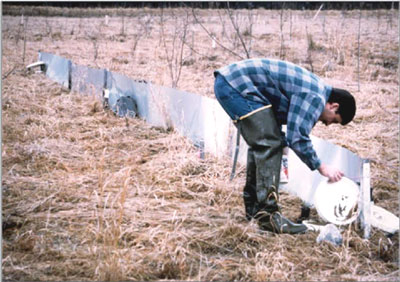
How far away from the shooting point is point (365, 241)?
103 inches

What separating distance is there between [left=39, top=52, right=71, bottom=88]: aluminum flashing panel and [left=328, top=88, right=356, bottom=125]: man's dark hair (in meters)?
5.12

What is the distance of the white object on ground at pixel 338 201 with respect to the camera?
8.81 feet

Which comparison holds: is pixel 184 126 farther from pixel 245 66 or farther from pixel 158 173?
pixel 245 66

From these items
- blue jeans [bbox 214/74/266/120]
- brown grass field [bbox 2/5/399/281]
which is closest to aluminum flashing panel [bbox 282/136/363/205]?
brown grass field [bbox 2/5/399/281]

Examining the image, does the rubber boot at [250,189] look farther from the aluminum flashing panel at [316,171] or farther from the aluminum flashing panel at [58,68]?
the aluminum flashing panel at [58,68]

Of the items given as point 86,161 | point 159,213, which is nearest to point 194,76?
point 86,161

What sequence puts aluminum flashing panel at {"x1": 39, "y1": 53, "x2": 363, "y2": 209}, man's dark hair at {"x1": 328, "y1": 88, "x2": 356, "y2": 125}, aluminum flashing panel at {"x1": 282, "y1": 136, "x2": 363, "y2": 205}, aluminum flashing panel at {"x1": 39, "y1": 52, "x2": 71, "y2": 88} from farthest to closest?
aluminum flashing panel at {"x1": 39, "y1": 52, "x2": 71, "y2": 88}
aluminum flashing panel at {"x1": 39, "y1": 53, "x2": 363, "y2": 209}
aluminum flashing panel at {"x1": 282, "y1": 136, "x2": 363, "y2": 205}
man's dark hair at {"x1": 328, "y1": 88, "x2": 356, "y2": 125}

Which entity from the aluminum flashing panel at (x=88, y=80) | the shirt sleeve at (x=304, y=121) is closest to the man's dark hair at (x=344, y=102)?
the shirt sleeve at (x=304, y=121)

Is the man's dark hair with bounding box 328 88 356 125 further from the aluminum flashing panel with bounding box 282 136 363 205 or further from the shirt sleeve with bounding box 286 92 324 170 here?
the aluminum flashing panel with bounding box 282 136 363 205

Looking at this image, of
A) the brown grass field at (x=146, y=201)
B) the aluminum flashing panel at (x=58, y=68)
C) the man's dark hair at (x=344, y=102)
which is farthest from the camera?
the aluminum flashing panel at (x=58, y=68)

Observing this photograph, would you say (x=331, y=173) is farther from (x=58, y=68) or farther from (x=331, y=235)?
(x=58, y=68)

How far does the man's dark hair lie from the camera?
104 inches

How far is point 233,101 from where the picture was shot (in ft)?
9.11

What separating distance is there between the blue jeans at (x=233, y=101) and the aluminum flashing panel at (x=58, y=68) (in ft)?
15.3
